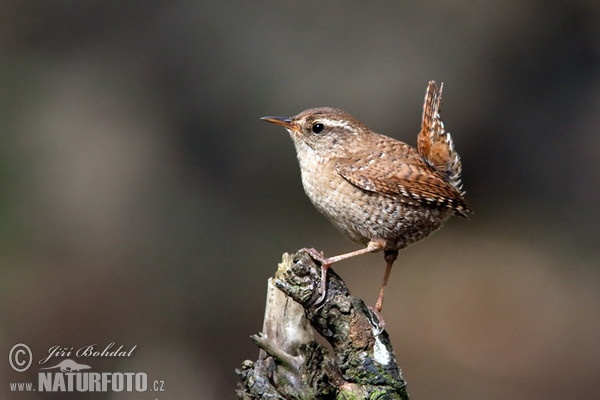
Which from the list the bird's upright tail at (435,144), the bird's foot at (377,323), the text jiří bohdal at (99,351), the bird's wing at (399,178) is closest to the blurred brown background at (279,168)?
the text jiří bohdal at (99,351)

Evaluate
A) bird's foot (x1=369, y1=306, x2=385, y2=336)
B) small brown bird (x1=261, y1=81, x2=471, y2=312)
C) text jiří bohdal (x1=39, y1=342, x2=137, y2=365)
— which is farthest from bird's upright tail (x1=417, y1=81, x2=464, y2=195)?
text jiří bohdal (x1=39, y1=342, x2=137, y2=365)

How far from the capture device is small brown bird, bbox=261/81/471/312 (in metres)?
4.49

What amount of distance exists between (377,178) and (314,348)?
1.13 m

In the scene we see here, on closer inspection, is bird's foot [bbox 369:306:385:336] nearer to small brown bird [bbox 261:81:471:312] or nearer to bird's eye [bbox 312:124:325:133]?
small brown bird [bbox 261:81:471:312]

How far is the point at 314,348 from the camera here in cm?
372

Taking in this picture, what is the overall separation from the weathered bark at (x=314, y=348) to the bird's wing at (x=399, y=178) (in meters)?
0.79

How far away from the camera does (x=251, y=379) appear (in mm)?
3646

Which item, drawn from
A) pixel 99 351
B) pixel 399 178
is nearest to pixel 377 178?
pixel 399 178

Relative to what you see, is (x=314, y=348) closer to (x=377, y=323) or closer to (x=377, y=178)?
(x=377, y=323)

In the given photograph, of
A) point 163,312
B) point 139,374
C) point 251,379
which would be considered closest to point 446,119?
point 163,312

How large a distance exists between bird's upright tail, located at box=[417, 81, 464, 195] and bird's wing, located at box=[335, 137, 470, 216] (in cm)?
18

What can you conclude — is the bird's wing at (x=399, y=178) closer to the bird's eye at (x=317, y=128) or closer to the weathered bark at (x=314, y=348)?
the bird's eye at (x=317, y=128)

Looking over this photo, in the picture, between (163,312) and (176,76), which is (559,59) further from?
(163,312)

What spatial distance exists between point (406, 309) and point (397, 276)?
1.33 feet
